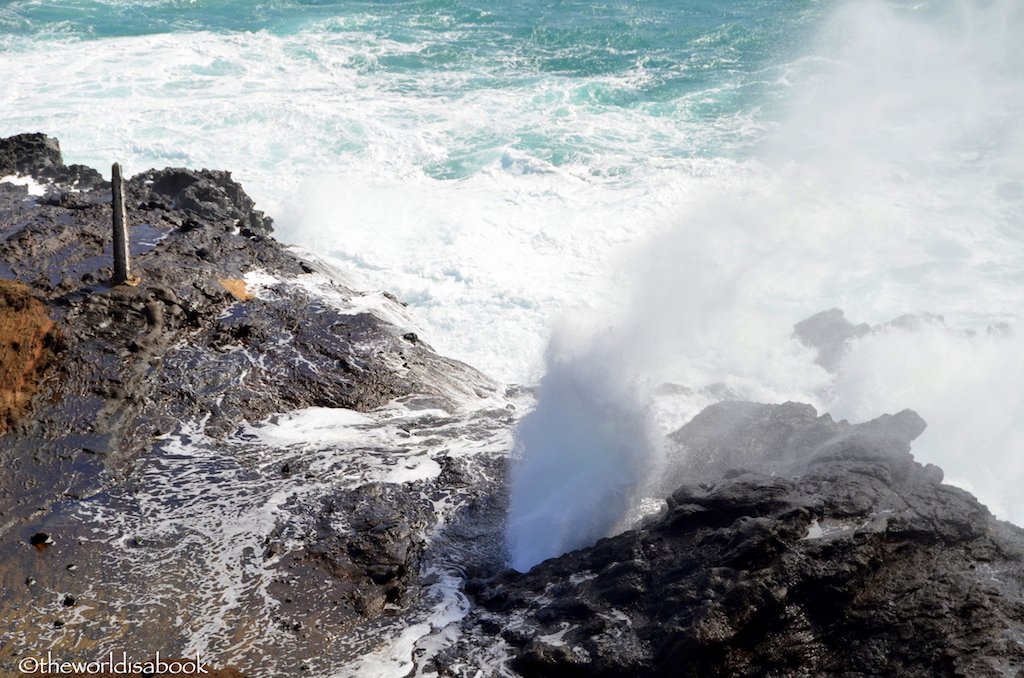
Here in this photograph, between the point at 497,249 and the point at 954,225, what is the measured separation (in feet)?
44.3

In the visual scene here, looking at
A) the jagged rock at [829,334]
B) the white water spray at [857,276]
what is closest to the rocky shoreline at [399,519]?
the white water spray at [857,276]

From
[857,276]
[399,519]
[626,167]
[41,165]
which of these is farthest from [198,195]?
[857,276]

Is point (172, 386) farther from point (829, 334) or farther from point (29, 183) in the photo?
point (829, 334)

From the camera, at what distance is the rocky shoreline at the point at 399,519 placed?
22.4 ft

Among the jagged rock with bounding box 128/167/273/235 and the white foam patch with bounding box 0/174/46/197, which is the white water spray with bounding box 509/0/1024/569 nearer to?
→ the jagged rock with bounding box 128/167/273/235

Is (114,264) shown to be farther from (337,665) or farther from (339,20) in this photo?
(339,20)

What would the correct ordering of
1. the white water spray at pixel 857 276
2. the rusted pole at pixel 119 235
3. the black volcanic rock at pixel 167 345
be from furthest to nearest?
the white water spray at pixel 857 276 < the rusted pole at pixel 119 235 < the black volcanic rock at pixel 167 345

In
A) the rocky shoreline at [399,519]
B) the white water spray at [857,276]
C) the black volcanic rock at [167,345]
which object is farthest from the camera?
the white water spray at [857,276]

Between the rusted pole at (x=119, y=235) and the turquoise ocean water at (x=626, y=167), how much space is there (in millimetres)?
5893

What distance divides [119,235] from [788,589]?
10.4 meters

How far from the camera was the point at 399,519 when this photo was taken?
9.19 m

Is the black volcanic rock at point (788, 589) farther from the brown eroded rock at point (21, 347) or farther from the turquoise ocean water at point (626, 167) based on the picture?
the brown eroded rock at point (21, 347)

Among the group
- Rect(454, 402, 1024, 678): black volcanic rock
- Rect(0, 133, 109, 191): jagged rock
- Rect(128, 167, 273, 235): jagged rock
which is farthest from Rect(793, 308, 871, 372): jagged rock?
Rect(0, 133, 109, 191): jagged rock

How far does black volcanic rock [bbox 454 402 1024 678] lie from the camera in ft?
21.7
